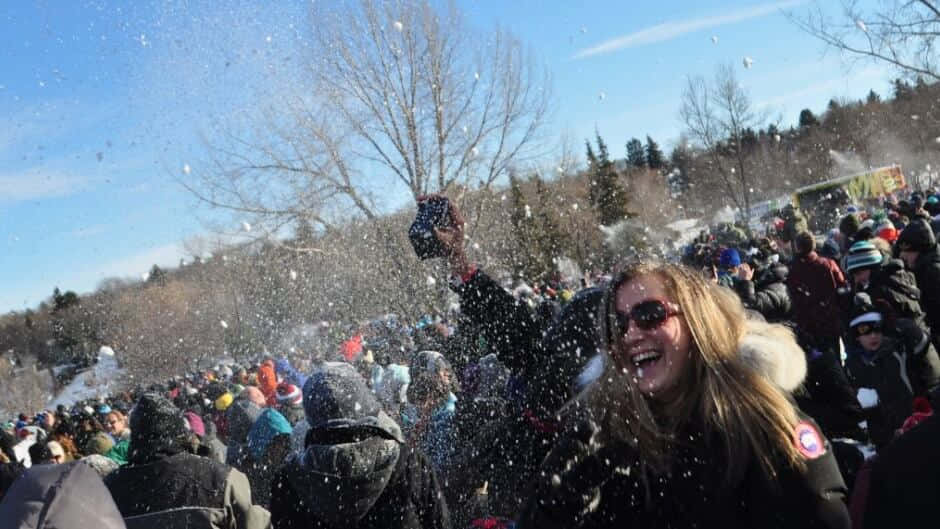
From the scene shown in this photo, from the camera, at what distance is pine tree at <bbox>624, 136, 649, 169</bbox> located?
245ft

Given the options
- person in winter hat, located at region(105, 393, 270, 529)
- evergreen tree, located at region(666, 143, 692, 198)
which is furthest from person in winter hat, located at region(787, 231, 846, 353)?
evergreen tree, located at region(666, 143, 692, 198)

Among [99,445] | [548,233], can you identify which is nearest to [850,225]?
[99,445]

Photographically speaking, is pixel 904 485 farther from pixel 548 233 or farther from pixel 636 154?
pixel 636 154

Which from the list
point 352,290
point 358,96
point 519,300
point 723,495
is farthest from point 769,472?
point 352,290

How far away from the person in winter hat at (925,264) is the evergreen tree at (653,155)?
72.9 meters

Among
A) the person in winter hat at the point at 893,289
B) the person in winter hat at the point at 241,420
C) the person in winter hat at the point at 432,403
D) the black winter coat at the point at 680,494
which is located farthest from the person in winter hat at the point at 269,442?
the person in winter hat at the point at 893,289

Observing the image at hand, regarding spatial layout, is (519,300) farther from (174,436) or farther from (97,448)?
(97,448)

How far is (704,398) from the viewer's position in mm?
1493

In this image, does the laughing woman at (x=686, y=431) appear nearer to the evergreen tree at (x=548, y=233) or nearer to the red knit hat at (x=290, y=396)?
the red knit hat at (x=290, y=396)

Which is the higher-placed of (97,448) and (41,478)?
(41,478)

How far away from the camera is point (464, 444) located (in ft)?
11.8

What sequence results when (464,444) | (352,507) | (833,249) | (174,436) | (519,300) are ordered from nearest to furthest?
(352,507) → (519,300) → (174,436) → (464,444) → (833,249)

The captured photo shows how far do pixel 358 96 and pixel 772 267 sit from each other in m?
8.49

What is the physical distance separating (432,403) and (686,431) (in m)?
2.92
